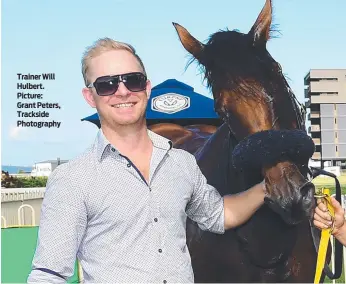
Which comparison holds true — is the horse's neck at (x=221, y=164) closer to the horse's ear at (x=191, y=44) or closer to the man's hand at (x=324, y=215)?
the horse's ear at (x=191, y=44)

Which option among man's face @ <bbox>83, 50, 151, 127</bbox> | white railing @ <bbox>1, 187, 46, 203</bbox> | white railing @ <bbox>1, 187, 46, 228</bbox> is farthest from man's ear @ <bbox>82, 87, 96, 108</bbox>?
white railing @ <bbox>1, 187, 46, 203</bbox>

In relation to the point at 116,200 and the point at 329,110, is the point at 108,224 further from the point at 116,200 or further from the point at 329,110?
the point at 329,110

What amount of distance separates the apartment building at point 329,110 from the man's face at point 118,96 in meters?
38.8

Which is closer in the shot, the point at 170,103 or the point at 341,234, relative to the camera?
the point at 341,234

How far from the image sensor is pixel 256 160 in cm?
211

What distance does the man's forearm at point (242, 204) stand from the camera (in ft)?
6.83

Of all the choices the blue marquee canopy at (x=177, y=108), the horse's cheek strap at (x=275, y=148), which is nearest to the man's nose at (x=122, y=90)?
the horse's cheek strap at (x=275, y=148)

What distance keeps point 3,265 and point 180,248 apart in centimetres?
412

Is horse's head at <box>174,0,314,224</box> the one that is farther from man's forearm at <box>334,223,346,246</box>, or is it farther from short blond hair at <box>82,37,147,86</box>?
short blond hair at <box>82,37,147,86</box>

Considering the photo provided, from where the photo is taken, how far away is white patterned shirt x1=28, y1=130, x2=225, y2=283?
1604mm

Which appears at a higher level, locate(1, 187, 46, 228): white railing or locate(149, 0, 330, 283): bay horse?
locate(149, 0, 330, 283): bay horse

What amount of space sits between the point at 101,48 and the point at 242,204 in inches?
32.3

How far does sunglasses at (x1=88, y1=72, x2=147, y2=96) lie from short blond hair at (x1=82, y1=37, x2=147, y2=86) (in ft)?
0.15

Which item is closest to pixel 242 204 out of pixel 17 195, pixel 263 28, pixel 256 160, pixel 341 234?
pixel 256 160
